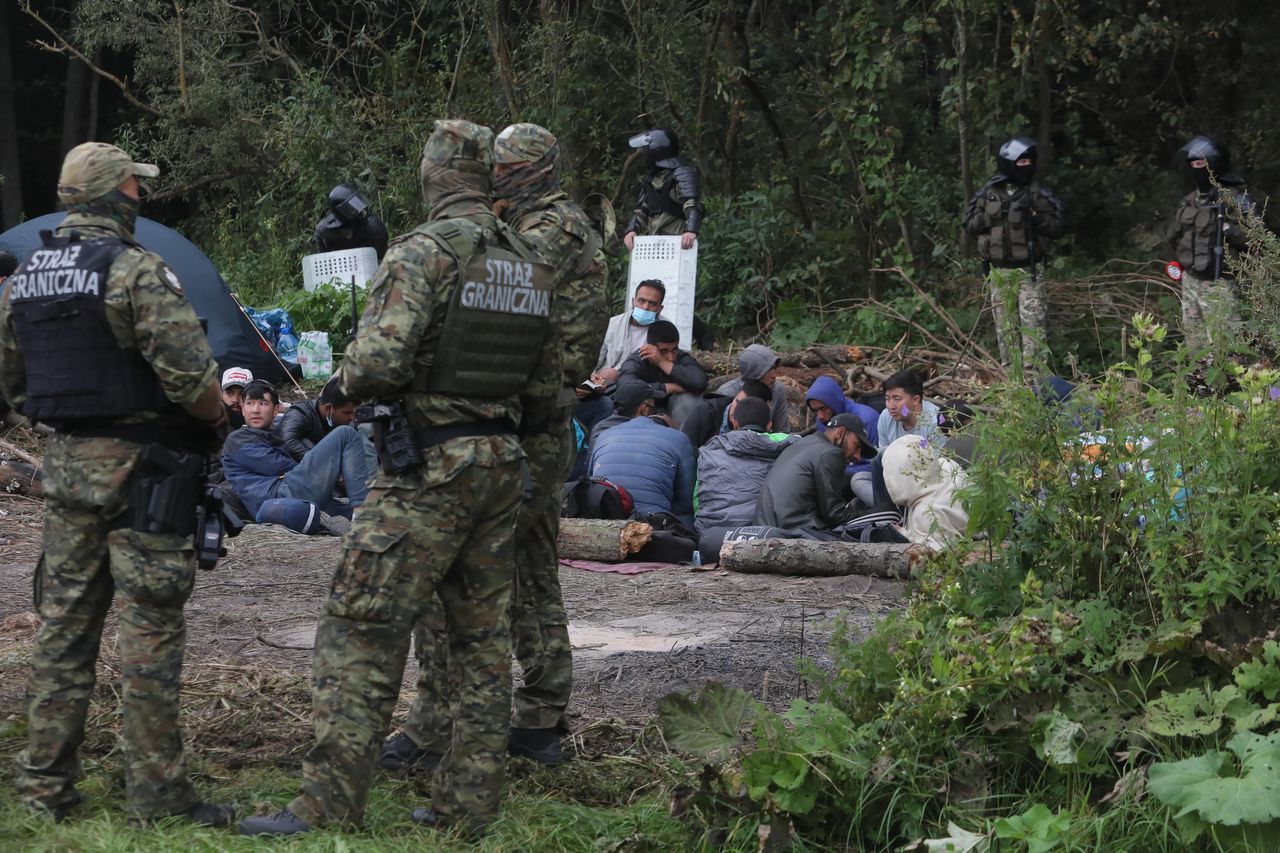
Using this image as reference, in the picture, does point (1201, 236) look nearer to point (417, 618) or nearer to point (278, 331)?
point (278, 331)

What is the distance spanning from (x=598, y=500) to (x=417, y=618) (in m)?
4.75

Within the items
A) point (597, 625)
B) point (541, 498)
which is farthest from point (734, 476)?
point (541, 498)

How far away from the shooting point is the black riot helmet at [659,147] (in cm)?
1313

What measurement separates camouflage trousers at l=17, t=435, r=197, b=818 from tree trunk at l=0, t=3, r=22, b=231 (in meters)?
16.5

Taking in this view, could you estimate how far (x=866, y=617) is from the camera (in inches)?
266

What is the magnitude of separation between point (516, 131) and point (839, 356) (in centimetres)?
743

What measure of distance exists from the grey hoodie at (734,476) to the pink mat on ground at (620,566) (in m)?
0.55

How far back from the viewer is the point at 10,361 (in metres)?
4.28

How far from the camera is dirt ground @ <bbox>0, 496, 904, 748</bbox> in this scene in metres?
5.44

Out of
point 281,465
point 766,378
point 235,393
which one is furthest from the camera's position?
point 766,378

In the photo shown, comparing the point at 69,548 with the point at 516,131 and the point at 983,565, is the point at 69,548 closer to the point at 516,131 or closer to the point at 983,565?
the point at 516,131

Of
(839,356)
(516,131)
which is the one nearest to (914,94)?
(839,356)

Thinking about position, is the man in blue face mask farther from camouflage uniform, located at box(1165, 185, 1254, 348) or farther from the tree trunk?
the tree trunk

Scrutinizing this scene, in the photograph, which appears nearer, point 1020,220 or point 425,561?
point 425,561
